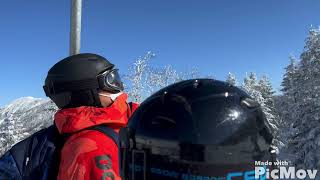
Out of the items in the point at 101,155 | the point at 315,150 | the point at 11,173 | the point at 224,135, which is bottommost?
the point at 315,150

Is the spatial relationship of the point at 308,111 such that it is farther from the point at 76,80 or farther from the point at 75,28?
the point at 76,80

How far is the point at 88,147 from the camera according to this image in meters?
2.64

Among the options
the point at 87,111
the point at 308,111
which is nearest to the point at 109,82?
the point at 87,111

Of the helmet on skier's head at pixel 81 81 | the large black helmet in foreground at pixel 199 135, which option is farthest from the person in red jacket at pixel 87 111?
the large black helmet in foreground at pixel 199 135

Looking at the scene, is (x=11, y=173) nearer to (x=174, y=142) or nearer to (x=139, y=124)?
(x=139, y=124)

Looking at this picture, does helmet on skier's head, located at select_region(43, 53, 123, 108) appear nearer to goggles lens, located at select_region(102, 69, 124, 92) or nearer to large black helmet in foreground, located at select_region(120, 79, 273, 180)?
goggles lens, located at select_region(102, 69, 124, 92)

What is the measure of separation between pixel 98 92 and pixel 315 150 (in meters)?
34.5

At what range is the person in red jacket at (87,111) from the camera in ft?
8.55

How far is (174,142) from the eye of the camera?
2033 millimetres

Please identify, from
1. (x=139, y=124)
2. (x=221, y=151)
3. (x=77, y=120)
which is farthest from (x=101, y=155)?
(x=221, y=151)

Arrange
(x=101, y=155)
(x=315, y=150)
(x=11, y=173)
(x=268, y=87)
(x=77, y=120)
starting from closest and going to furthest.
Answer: (x=101, y=155), (x=77, y=120), (x=11, y=173), (x=315, y=150), (x=268, y=87)

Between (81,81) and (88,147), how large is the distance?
83 centimetres

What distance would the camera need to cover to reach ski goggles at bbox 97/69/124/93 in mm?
3379

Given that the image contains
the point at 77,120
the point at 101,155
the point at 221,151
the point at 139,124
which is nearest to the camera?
the point at 221,151
